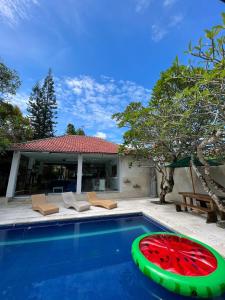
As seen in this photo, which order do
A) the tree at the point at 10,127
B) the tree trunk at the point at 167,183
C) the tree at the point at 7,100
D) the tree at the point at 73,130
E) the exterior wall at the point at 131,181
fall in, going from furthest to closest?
the tree at the point at 73,130 → the exterior wall at the point at 131,181 → the tree at the point at 10,127 → the tree at the point at 7,100 → the tree trunk at the point at 167,183

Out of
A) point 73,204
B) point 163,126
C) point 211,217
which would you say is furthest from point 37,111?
point 211,217

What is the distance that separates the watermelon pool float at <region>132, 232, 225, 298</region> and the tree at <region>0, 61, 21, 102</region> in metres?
13.6

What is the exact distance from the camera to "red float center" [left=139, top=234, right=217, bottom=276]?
12.5 feet

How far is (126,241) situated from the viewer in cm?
650

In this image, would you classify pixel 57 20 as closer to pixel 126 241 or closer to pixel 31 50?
pixel 31 50

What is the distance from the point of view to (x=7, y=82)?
12.0m

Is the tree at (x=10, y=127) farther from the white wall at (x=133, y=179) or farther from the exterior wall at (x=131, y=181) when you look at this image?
the white wall at (x=133, y=179)

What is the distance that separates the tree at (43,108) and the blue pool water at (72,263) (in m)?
30.4

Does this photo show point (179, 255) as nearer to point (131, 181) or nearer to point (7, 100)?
point (131, 181)

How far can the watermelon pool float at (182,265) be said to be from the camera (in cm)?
331

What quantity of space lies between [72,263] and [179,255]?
332 centimetres

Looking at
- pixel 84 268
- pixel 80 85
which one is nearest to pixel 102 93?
pixel 80 85

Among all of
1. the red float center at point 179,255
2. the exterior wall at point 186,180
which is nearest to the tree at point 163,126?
the exterior wall at point 186,180

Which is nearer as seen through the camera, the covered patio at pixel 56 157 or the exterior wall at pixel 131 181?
the covered patio at pixel 56 157
